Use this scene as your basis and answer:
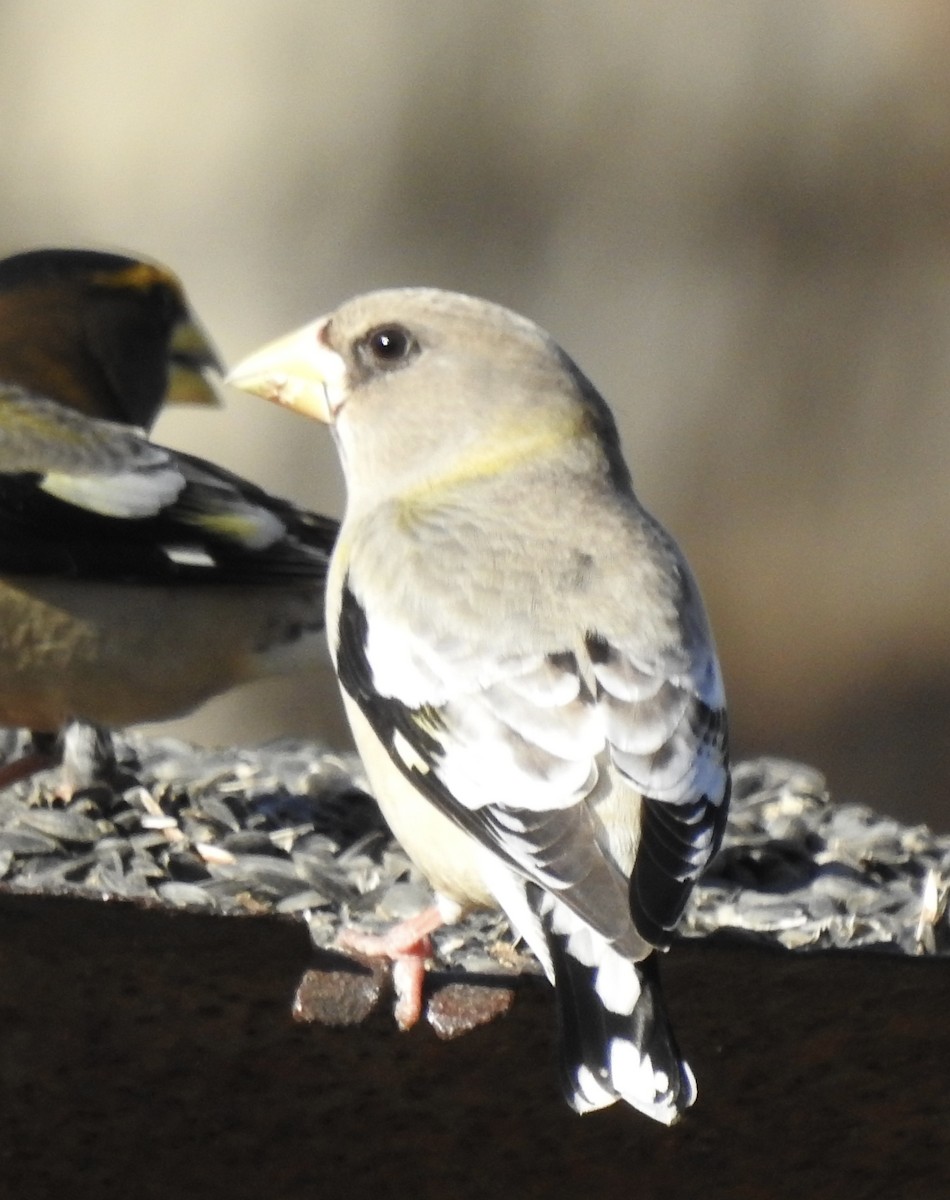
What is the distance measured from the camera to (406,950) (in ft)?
7.21

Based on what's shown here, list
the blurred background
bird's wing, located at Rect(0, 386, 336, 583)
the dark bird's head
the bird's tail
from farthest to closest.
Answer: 1. the blurred background
2. the dark bird's head
3. bird's wing, located at Rect(0, 386, 336, 583)
4. the bird's tail

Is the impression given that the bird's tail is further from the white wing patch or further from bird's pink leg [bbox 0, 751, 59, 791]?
the white wing patch

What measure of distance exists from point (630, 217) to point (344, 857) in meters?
2.99

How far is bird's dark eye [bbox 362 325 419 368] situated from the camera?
2789 millimetres

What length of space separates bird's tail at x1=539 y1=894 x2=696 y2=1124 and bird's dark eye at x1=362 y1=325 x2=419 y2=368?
97 cm

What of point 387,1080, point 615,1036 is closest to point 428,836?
point 387,1080

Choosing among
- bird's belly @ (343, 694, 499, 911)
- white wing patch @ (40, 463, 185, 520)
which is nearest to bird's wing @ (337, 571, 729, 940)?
bird's belly @ (343, 694, 499, 911)

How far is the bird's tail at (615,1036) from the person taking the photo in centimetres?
195

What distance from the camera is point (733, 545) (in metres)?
5.57

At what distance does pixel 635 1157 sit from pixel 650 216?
11.3 feet

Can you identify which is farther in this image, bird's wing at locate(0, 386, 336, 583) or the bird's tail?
bird's wing at locate(0, 386, 336, 583)

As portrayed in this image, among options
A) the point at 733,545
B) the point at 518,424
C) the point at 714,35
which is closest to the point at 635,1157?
the point at 518,424

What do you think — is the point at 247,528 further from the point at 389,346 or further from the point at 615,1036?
the point at 615,1036

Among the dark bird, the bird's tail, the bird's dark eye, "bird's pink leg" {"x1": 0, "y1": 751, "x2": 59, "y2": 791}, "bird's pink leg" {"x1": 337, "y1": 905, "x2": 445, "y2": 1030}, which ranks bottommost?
"bird's pink leg" {"x1": 0, "y1": 751, "x2": 59, "y2": 791}
